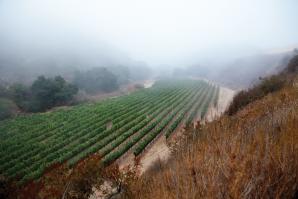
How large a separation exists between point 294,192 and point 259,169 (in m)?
0.33

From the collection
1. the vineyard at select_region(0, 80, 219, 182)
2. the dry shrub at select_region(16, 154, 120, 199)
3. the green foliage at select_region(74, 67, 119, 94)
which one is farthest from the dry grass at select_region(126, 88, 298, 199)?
the green foliage at select_region(74, 67, 119, 94)

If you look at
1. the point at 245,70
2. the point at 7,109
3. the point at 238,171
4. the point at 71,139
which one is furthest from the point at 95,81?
the point at 238,171

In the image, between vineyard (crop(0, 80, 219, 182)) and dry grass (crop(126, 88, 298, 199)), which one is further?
Result: vineyard (crop(0, 80, 219, 182))

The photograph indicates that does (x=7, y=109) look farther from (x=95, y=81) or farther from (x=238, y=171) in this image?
(x=238, y=171)

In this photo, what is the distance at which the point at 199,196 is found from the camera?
6.73ft

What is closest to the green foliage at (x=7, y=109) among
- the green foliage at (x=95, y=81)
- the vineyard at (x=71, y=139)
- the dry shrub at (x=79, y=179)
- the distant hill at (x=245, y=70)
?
the vineyard at (x=71, y=139)

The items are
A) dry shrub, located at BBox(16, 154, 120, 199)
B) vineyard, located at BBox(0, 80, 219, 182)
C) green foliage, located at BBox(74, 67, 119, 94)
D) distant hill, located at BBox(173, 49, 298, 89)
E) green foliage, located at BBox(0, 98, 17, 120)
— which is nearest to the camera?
dry shrub, located at BBox(16, 154, 120, 199)

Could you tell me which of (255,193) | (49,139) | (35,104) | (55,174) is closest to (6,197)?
(55,174)

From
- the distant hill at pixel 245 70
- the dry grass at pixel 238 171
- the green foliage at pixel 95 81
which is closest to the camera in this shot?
the dry grass at pixel 238 171

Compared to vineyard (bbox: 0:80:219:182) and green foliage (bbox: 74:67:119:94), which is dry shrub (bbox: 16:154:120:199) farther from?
green foliage (bbox: 74:67:119:94)

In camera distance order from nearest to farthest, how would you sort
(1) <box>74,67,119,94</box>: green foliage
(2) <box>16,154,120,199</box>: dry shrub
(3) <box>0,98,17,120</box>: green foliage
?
(2) <box>16,154,120,199</box>: dry shrub < (3) <box>0,98,17,120</box>: green foliage < (1) <box>74,67,119,94</box>: green foliage

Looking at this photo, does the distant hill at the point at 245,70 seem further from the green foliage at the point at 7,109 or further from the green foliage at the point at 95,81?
the green foliage at the point at 7,109

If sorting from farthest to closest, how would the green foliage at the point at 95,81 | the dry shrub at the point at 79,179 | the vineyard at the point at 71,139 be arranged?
the green foliage at the point at 95,81
the vineyard at the point at 71,139
the dry shrub at the point at 79,179

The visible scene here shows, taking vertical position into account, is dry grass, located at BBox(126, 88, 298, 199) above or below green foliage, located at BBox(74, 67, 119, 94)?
above
